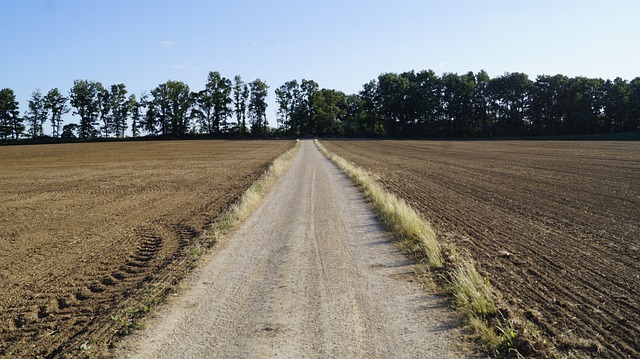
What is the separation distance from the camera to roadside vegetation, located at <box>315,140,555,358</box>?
14.7ft

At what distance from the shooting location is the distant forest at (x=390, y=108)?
344ft

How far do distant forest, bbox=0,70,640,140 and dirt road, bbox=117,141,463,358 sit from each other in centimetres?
11635

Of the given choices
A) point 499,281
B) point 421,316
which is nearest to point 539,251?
point 499,281

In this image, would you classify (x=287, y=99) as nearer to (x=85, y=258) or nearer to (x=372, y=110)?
(x=372, y=110)

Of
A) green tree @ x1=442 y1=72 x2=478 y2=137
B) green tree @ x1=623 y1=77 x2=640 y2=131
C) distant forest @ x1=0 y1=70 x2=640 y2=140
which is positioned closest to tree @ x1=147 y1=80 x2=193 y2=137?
distant forest @ x1=0 y1=70 x2=640 y2=140

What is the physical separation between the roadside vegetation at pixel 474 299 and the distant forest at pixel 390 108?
114948 millimetres

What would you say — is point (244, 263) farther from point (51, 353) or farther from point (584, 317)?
point (584, 317)

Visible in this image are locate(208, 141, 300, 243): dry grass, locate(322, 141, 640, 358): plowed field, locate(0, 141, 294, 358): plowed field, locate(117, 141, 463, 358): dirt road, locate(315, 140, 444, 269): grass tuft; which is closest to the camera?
locate(117, 141, 463, 358): dirt road

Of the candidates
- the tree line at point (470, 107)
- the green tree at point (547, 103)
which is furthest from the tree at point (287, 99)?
the green tree at point (547, 103)

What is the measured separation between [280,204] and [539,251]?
9.34 m

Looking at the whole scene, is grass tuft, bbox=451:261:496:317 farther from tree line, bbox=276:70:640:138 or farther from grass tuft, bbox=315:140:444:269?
tree line, bbox=276:70:640:138

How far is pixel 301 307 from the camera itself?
5.82 m

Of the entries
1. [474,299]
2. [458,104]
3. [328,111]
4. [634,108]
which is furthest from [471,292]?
[328,111]

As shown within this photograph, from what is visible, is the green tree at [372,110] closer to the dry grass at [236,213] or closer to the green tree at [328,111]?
the green tree at [328,111]
